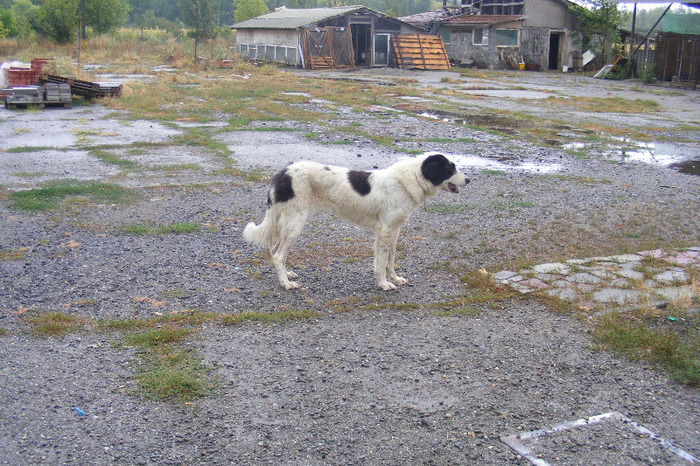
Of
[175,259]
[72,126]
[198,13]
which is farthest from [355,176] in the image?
[198,13]

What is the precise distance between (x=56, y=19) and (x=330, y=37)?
2153cm

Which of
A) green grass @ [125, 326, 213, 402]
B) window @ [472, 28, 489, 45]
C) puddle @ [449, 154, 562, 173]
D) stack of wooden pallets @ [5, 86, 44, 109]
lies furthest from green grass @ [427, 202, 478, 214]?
window @ [472, 28, 489, 45]

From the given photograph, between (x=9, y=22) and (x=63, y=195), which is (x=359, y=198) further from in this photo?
(x=9, y=22)

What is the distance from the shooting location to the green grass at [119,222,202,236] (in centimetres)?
729

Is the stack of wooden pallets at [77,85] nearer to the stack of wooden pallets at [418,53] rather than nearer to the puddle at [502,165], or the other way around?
the puddle at [502,165]

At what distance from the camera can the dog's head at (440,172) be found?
5973 mm

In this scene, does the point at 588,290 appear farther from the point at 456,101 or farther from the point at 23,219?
the point at 456,101

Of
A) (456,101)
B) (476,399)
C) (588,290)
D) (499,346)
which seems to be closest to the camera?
(476,399)

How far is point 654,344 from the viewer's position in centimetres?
472

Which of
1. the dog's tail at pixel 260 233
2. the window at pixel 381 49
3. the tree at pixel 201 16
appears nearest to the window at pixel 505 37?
the window at pixel 381 49

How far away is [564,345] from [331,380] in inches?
74.6

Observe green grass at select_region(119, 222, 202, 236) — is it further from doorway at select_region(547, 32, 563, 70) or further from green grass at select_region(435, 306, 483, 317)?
doorway at select_region(547, 32, 563, 70)

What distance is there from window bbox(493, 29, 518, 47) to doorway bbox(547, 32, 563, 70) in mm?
2646

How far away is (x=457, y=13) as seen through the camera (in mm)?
46375
